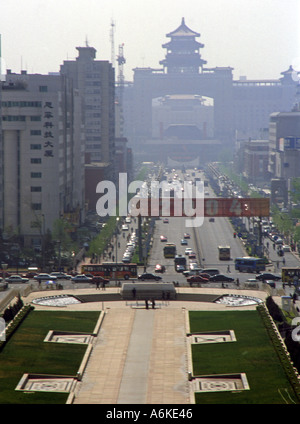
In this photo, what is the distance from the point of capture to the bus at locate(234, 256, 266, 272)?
7919cm

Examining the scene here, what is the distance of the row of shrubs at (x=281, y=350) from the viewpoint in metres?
39.4

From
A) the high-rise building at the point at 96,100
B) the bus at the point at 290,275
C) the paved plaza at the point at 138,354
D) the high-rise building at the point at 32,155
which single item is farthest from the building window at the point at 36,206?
the high-rise building at the point at 96,100

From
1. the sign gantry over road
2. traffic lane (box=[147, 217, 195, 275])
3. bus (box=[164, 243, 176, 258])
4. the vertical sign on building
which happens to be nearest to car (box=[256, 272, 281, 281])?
traffic lane (box=[147, 217, 195, 275])

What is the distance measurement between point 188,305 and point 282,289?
9.34 metres

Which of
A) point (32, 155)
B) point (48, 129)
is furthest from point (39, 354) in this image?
point (48, 129)

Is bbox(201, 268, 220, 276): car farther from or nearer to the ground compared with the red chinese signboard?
nearer to the ground

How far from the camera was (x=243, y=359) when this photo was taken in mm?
44312

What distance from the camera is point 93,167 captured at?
400 feet

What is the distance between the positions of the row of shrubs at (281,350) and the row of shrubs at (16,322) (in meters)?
13.7

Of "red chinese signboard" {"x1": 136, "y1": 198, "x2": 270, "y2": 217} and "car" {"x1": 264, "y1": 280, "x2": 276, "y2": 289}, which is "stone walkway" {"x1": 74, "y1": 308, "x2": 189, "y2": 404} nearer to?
"car" {"x1": 264, "y1": 280, "x2": 276, "y2": 289}

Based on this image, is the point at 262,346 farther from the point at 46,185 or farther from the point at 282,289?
the point at 46,185

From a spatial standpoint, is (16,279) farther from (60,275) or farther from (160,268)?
(160,268)
